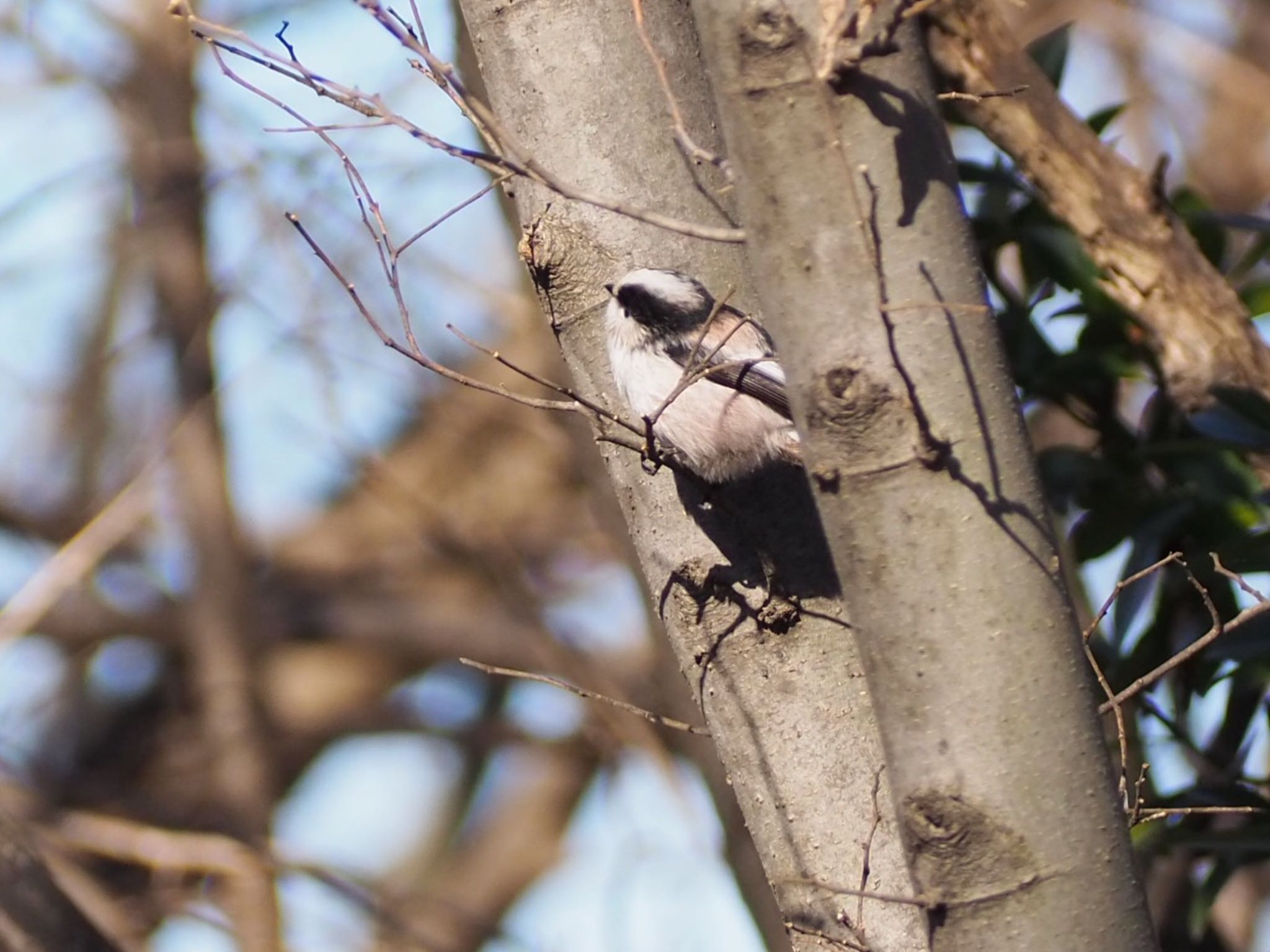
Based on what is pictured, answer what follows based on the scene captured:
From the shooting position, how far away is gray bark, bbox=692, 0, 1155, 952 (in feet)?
4.79

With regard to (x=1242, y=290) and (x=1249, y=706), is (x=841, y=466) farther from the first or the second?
(x=1242, y=290)

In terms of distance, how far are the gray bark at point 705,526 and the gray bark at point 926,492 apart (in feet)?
1.23

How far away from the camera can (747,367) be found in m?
2.41

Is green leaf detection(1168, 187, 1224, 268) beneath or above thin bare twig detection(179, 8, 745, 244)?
above

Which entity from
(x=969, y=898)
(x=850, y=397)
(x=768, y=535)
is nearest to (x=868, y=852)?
(x=969, y=898)

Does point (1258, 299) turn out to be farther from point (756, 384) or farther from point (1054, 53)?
point (756, 384)

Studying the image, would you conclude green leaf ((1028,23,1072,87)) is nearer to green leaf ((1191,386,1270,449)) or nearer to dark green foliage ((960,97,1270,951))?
dark green foliage ((960,97,1270,951))

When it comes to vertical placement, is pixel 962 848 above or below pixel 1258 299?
below

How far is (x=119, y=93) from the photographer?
6145 mm

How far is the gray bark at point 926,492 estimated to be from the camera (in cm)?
146

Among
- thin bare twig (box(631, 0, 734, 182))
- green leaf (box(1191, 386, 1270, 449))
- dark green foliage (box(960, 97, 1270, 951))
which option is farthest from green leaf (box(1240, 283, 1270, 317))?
thin bare twig (box(631, 0, 734, 182))

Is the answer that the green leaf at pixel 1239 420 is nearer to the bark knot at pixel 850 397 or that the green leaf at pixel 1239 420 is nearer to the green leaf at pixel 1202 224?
the green leaf at pixel 1202 224

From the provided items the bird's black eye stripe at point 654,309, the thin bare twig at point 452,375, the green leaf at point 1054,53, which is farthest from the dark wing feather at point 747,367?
the green leaf at point 1054,53

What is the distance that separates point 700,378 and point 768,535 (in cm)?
27
